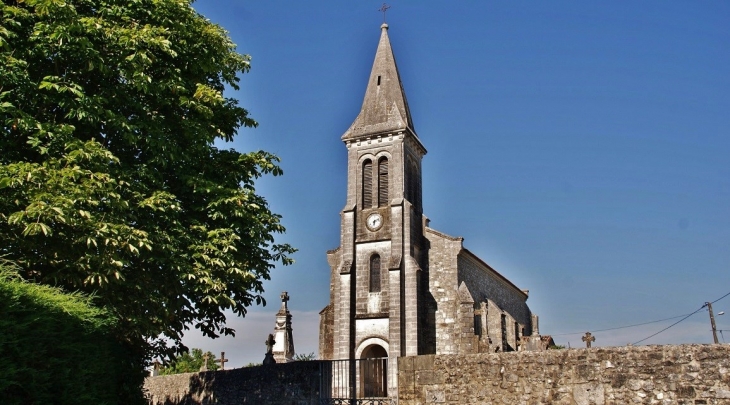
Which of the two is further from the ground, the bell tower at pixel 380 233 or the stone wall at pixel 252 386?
the bell tower at pixel 380 233

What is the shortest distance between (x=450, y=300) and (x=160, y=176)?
2457cm

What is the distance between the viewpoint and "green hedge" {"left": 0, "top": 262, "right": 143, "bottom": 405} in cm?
980

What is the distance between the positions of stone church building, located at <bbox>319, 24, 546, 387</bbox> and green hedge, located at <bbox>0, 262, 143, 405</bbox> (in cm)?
2320

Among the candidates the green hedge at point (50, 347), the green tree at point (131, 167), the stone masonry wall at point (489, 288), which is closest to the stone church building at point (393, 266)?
the stone masonry wall at point (489, 288)

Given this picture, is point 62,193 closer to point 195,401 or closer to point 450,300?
point 195,401

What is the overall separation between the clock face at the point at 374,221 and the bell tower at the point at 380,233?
0.06 metres

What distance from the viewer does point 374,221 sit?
124 ft

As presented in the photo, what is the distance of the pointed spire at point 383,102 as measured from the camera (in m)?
39.2

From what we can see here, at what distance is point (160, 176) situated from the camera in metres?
14.4

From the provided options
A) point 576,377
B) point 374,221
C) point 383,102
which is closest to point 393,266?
point 374,221

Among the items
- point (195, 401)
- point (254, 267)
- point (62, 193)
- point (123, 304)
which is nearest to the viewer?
point (62, 193)

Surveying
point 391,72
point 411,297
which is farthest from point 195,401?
point 391,72

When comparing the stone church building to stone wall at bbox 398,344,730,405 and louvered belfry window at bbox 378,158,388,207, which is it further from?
stone wall at bbox 398,344,730,405

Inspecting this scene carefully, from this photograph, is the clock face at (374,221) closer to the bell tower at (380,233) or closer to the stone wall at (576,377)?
the bell tower at (380,233)
